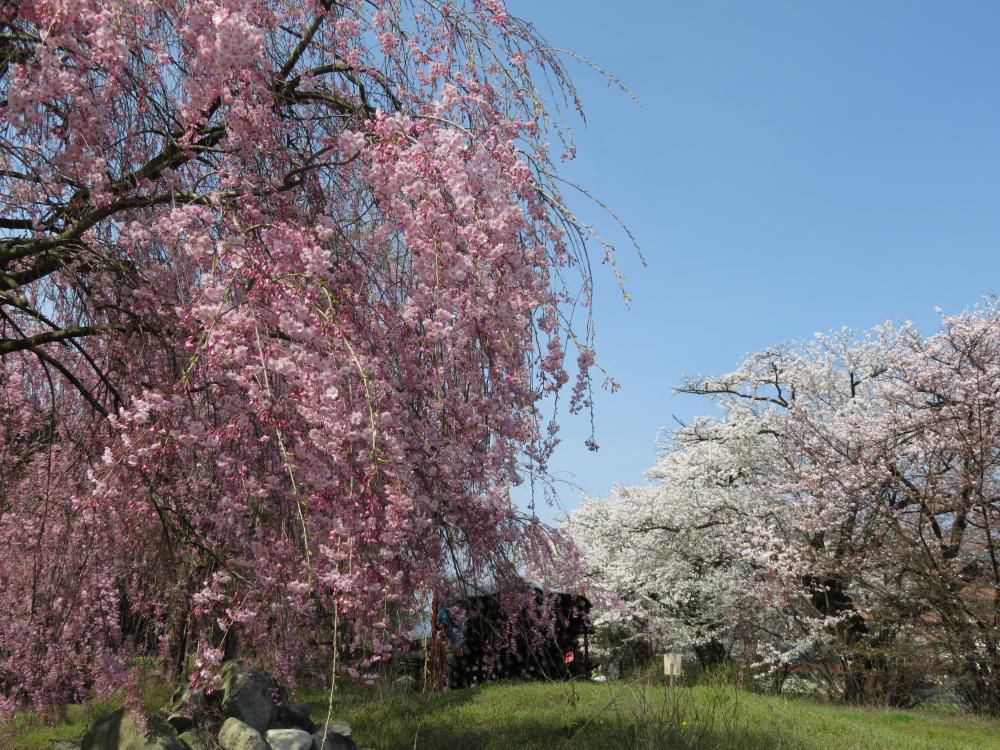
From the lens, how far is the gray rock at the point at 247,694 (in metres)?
7.56

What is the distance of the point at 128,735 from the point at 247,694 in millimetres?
1282

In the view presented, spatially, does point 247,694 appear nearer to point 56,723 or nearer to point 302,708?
point 302,708

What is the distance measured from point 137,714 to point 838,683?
11.4 meters

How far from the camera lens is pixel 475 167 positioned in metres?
3.51

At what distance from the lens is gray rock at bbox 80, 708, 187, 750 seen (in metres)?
6.39

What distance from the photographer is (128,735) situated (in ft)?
21.3

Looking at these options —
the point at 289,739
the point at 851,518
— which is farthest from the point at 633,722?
the point at 851,518

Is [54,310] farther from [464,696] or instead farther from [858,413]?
[858,413]

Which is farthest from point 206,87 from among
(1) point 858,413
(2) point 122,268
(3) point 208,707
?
(1) point 858,413

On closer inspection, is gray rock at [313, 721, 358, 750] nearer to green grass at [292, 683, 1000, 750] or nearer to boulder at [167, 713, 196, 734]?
green grass at [292, 683, 1000, 750]

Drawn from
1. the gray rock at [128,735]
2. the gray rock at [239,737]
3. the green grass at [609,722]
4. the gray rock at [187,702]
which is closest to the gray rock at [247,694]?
the gray rock at [187,702]

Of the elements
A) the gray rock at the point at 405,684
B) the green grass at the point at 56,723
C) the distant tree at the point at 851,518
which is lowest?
the green grass at the point at 56,723

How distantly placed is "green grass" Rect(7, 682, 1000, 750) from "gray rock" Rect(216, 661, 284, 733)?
1.03 metres

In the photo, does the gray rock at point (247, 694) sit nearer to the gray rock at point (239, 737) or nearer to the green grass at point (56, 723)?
the gray rock at point (239, 737)
